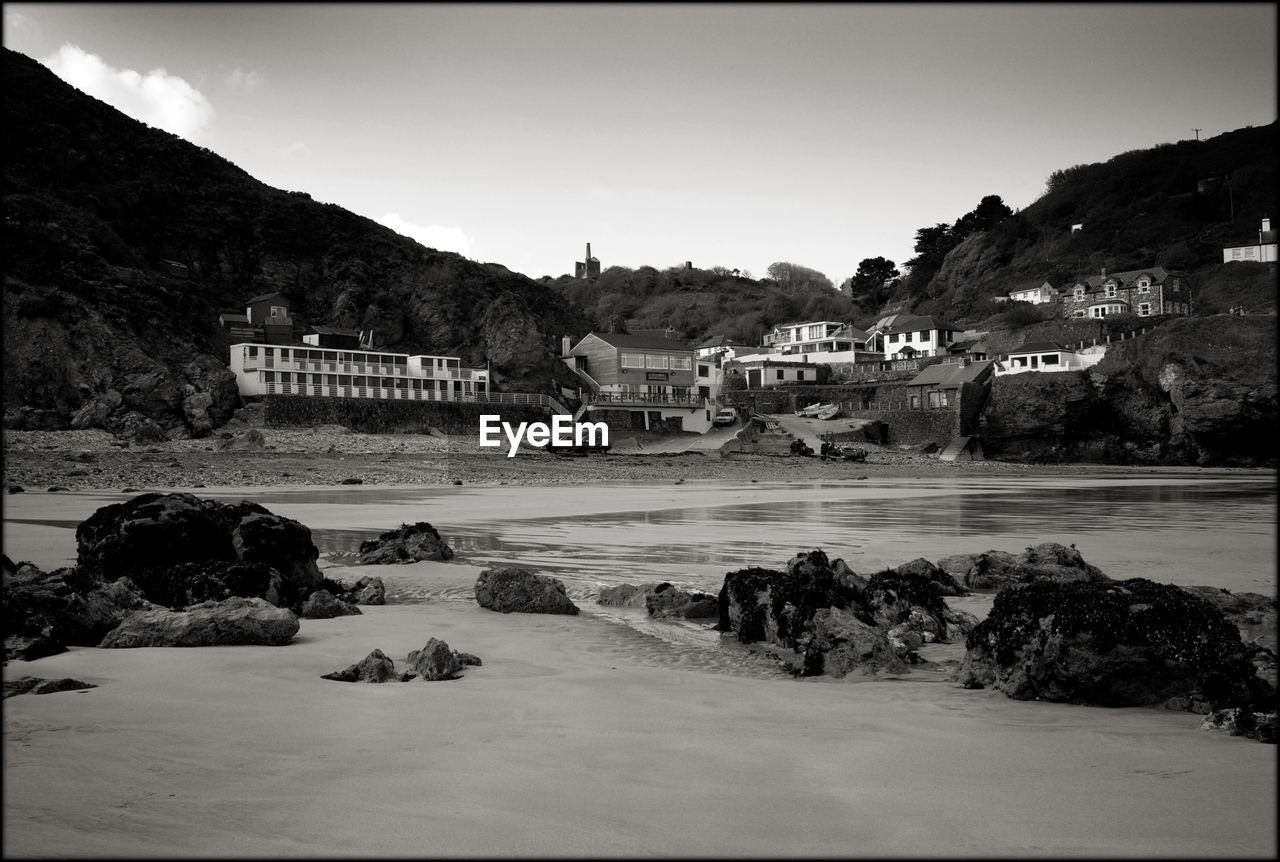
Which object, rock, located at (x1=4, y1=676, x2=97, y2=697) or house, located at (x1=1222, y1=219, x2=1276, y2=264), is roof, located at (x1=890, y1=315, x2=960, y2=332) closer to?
→ house, located at (x1=1222, y1=219, x2=1276, y2=264)

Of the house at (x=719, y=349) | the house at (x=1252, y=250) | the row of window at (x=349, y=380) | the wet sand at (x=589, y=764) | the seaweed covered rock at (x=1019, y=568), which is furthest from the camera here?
the house at (x=719, y=349)

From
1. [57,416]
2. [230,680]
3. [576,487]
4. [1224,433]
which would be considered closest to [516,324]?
[57,416]

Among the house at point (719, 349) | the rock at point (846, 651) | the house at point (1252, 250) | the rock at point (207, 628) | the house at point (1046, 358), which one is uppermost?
the house at point (1252, 250)

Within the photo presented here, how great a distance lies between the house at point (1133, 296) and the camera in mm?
101938

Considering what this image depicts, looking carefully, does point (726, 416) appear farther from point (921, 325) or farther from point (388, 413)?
point (921, 325)

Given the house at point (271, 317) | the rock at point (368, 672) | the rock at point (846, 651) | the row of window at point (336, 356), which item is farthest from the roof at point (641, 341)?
the rock at point (368, 672)

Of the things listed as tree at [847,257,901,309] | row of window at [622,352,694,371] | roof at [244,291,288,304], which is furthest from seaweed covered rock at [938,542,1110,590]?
tree at [847,257,901,309]

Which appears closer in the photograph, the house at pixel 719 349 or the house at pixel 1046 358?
the house at pixel 1046 358

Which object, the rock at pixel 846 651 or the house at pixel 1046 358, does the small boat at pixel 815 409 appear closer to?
the house at pixel 1046 358

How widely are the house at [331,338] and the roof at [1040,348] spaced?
202ft

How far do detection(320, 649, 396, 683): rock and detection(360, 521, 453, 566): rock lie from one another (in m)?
8.03

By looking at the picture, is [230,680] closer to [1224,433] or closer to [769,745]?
[769,745]
